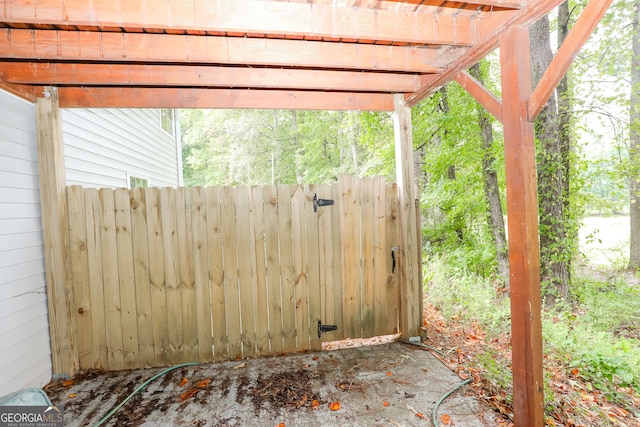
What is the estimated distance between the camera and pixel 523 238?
1946 millimetres

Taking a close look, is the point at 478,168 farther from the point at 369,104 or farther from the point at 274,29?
the point at 274,29

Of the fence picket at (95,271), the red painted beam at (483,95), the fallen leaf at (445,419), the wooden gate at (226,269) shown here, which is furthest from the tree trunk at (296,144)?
the fallen leaf at (445,419)

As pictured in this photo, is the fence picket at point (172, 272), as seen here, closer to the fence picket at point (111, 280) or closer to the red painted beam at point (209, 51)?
the fence picket at point (111, 280)

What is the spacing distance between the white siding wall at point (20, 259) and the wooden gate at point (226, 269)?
27 centimetres

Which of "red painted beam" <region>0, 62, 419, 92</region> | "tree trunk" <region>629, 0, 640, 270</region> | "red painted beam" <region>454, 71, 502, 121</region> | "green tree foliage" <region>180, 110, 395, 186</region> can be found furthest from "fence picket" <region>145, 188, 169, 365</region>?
"green tree foliage" <region>180, 110, 395, 186</region>

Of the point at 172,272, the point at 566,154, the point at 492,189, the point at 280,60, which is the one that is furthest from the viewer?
the point at 492,189

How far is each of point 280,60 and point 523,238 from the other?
2.28 m

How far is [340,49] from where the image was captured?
8.22 ft

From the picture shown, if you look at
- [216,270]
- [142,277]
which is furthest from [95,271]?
[216,270]

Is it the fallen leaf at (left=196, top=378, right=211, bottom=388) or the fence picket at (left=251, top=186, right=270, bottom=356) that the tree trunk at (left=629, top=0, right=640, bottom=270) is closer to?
the fence picket at (left=251, top=186, right=270, bottom=356)

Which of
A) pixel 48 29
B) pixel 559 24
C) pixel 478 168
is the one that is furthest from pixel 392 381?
pixel 559 24

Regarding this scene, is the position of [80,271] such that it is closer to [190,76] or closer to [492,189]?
[190,76]

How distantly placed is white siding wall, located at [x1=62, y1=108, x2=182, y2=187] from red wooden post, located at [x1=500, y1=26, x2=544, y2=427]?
14.5 ft

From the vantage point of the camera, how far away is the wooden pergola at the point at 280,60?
6.10ft
